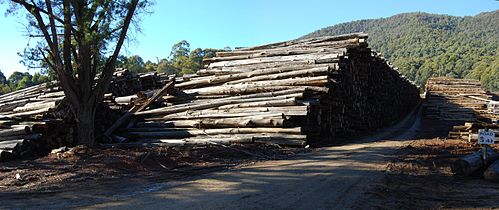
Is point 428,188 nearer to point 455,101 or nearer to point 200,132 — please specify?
point 200,132

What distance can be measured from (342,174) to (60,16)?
312 inches

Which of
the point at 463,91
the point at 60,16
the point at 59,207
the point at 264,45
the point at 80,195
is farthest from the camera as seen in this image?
A: the point at 463,91

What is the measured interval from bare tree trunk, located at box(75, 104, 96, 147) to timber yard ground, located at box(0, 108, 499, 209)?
3.46ft

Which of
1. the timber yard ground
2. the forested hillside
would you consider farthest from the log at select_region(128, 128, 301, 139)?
the forested hillside

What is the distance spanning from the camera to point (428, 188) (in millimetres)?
6910

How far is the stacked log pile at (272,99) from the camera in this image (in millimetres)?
12648

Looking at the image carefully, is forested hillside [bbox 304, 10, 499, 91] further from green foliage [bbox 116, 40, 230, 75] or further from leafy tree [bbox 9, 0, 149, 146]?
leafy tree [bbox 9, 0, 149, 146]

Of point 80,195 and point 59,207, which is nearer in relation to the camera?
point 59,207

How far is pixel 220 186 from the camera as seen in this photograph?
6691 mm

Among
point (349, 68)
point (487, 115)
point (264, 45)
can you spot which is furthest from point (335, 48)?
point (487, 115)

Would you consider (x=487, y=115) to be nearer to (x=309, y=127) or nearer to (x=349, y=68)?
(x=349, y=68)

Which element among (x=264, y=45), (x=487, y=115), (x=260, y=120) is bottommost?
(x=487, y=115)

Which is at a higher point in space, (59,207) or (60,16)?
(60,16)

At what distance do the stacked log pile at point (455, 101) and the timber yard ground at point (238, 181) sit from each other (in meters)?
20.7
